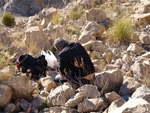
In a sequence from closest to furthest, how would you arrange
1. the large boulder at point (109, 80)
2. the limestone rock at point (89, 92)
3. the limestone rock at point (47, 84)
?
the limestone rock at point (89, 92) < the large boulder at point (109, 80) < the limestone rock at point (47, 84)

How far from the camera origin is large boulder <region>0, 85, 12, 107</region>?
121 inches

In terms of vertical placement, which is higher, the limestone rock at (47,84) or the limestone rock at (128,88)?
the limestone rock at (47,84)

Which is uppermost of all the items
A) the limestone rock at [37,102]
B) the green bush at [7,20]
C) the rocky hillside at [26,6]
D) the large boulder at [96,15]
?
the rocky hillside at [26,6]

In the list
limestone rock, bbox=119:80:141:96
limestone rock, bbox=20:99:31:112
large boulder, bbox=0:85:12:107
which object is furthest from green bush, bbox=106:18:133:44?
large boulder, bbox=0:85:12:107

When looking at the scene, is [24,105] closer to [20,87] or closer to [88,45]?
[20,87]

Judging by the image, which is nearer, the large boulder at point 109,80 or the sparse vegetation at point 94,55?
the large boulder at point 109,80

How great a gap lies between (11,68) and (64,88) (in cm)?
97

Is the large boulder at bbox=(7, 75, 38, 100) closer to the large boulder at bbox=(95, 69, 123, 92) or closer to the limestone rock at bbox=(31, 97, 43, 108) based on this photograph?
the limestone rock at bbox=(31, 97, 43, 108)

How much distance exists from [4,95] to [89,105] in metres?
1.26

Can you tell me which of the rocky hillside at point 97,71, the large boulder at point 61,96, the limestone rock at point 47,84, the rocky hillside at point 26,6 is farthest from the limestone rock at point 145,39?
the rocky hillside at point 26,6

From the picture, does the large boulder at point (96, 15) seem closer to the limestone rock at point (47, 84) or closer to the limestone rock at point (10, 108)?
the limestone rock at point (47, 84)

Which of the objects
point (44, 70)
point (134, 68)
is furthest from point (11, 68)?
point (134, 68)

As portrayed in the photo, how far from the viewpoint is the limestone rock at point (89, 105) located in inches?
115

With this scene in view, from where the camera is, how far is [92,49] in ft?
20.1
